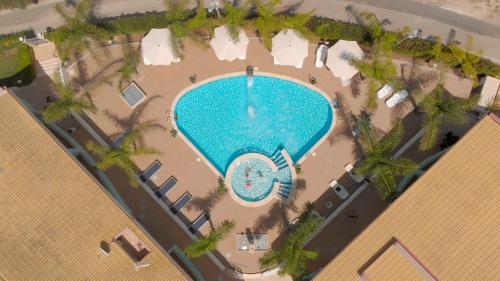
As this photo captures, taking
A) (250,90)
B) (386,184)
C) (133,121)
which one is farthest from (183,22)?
(386,184)

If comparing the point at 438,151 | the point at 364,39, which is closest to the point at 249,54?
the point at 364,39

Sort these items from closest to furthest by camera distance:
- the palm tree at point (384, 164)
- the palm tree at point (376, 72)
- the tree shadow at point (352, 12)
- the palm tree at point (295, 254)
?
the palm tree at point (295, 254) < the palm tree at point (384, 164) < the palm tree at point (376, 72) < the tree shadow at point (352, 12)

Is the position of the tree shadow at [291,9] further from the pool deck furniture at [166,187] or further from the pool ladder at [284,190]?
the pool deck furniture at [166,187]

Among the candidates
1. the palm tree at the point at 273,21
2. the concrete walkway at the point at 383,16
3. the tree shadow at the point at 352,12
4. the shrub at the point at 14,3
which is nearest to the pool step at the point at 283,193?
the palm tree at the point at 273,21

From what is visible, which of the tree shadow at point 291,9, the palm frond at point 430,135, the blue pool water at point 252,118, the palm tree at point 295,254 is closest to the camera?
the palm tree at point 295,254

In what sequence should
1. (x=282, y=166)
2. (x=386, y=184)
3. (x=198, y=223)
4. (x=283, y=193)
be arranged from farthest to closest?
(x=282, y=166) → (x=283, y=193) → (x=198, y=223) → (x=386, y=184)

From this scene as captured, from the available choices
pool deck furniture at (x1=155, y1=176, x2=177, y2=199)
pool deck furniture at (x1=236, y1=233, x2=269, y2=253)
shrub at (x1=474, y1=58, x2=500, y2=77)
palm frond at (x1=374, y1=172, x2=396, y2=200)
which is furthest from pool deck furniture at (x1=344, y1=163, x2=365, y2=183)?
pool deck furniture at (x1=155, y1=176, x2=177, y2=199)

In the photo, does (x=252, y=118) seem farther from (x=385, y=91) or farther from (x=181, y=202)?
(x=385, y=91)
